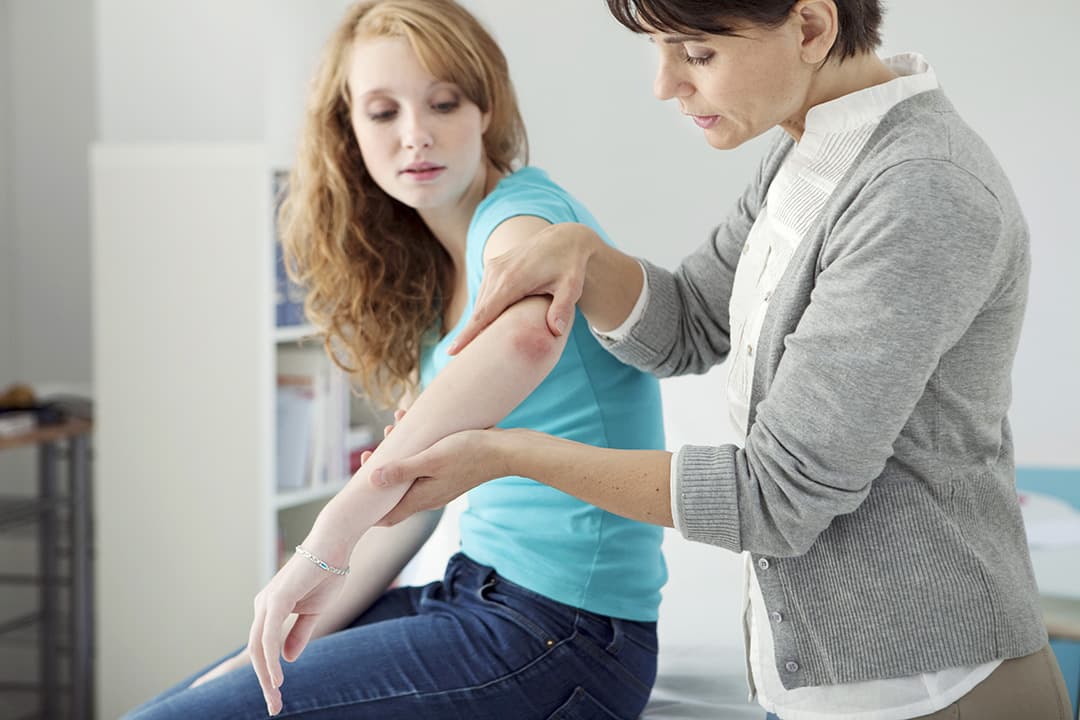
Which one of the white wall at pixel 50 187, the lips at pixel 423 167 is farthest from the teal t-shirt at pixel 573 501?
the white wall at pixel 50 187

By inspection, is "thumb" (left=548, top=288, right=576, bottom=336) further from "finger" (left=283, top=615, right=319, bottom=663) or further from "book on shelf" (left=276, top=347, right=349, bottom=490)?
"book on shelf" (left=276, top=347, right=349, bottom=490)

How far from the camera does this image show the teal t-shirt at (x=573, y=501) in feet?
4.30

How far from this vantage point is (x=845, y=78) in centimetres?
100

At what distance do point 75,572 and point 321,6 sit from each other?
1.48m

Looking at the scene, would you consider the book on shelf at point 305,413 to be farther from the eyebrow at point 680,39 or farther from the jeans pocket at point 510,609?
the eyebrow at point 680,39

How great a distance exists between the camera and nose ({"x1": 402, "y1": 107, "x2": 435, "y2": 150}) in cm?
145

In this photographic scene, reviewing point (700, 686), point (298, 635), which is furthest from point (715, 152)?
point (298, 635)

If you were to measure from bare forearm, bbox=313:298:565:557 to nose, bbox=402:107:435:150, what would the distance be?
1.22 feet

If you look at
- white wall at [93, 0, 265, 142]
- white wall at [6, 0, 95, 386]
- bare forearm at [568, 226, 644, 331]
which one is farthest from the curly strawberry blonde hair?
white wall at [6, 0, 95, 386]

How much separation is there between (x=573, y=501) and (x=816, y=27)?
1.98 feet

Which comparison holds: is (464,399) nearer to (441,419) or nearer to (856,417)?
(441,419)

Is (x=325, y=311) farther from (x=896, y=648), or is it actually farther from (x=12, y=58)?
(x=12, y=58)

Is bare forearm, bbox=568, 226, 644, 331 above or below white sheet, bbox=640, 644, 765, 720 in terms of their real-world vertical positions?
above

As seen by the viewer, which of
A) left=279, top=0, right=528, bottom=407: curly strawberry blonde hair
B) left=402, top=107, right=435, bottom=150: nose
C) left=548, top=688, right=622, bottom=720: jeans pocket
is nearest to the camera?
left=548, top=688, right=622, bottom=720: jeans pocket
